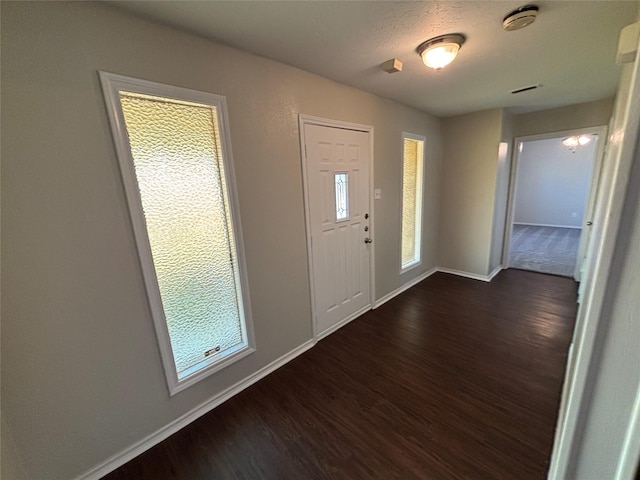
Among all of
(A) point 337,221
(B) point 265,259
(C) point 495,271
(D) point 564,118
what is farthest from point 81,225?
(D) point 564,118

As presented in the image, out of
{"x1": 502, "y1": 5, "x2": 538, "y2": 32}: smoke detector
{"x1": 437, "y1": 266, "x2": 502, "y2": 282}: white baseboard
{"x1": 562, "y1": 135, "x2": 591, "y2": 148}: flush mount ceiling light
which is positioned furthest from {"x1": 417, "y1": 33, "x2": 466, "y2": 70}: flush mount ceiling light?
→ {"x1": 562, "y1": 135, "x2": 591, "y2": 148}: flush mount ceiling light

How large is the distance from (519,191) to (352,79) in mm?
7866

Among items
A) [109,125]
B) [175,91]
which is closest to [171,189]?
[109,125]

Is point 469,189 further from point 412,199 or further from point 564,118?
point 564,118

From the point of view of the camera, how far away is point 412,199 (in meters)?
3.70

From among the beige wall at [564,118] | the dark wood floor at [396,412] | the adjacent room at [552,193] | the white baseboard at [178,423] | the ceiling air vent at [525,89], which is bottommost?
the dark wood floor at [396,412]

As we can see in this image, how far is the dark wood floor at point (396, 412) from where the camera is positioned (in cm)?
144

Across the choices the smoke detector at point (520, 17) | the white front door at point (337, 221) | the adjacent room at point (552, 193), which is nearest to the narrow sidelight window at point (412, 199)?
the white front door at point (337, 221)

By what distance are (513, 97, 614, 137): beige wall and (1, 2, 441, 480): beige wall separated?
390 cm

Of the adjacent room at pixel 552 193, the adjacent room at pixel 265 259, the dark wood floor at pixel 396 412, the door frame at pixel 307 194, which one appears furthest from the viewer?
the adjacent room at pixel 552 193

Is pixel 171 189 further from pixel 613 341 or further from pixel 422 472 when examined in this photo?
pixel 422 472

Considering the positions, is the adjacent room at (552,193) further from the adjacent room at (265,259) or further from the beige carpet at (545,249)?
the adjacent room at (265,259)

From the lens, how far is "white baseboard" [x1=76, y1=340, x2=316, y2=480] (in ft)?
4.73

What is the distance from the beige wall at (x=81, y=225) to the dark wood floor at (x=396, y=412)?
0.37 metres
